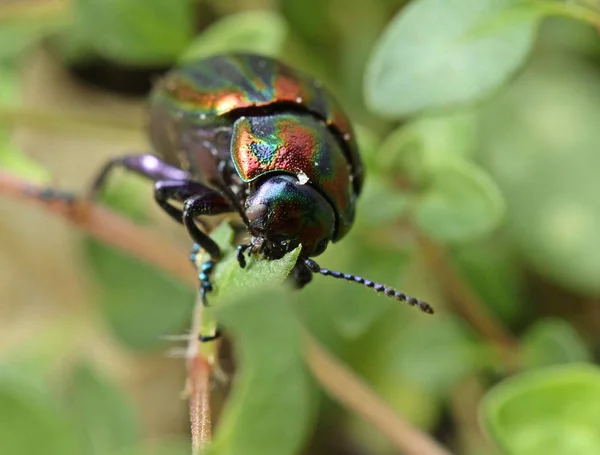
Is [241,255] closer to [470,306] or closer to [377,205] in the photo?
[377,205]

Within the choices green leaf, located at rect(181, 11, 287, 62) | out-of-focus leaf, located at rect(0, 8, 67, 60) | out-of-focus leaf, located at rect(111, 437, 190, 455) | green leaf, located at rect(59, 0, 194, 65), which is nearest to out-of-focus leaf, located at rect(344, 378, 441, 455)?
out-of-focus leaf, located at rect(111, 437, 190, 455)

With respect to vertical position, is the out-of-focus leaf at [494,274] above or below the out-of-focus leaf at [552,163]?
below

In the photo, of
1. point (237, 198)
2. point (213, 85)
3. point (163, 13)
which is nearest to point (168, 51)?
point (163, 13)

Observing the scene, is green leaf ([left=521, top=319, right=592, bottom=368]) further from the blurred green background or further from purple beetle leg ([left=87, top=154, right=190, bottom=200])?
purple beetle leg ([left=87, top=154, right=190, bottom=200])

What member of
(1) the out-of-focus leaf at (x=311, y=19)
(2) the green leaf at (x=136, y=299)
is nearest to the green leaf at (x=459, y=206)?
(2) the green leaf at (x=136, y=299)

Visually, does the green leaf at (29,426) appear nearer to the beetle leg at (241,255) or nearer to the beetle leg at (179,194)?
the beetle leg at (179,194)

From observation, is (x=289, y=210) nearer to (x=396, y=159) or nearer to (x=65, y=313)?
(x=396, y=159)
